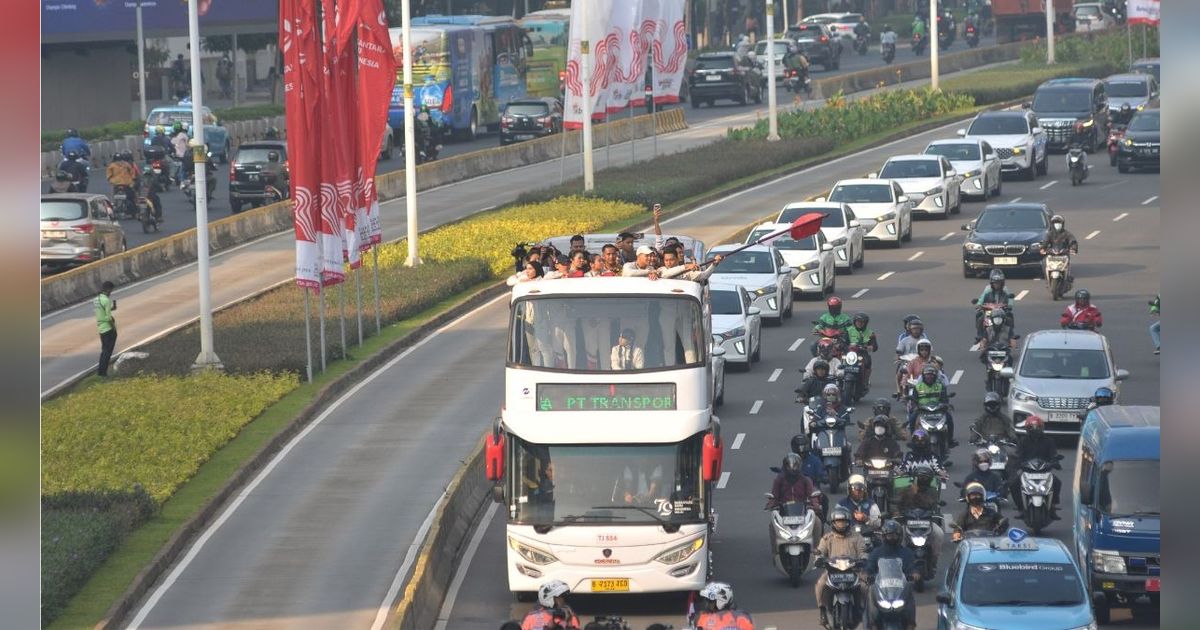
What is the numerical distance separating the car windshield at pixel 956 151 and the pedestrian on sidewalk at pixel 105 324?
27.4 metres

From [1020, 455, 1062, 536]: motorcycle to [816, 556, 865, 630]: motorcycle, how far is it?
5.24m

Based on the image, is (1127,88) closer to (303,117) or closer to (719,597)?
(303,117)

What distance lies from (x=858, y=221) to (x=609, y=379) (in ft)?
94.0

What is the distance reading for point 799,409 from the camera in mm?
32625

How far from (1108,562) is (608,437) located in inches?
208

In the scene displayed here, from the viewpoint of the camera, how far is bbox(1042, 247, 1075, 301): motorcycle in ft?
136

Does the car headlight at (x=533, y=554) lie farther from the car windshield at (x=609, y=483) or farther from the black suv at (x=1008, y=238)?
the black suv at (x=1008, y=238)

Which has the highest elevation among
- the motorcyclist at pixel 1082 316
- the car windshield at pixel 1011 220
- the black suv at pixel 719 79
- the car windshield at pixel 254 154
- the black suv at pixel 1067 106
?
the black suv at pixel 719 79

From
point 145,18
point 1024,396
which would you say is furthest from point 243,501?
point 145,18

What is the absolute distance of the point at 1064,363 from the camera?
2994cm

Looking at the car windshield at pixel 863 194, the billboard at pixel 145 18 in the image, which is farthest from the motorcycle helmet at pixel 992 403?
the billboard at pixel 145 18

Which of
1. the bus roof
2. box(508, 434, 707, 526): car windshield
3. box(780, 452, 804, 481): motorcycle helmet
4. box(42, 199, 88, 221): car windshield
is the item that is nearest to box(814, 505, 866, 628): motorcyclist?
box(508, 434, 707, 526): car windshield

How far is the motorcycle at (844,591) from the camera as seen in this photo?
19625mm
